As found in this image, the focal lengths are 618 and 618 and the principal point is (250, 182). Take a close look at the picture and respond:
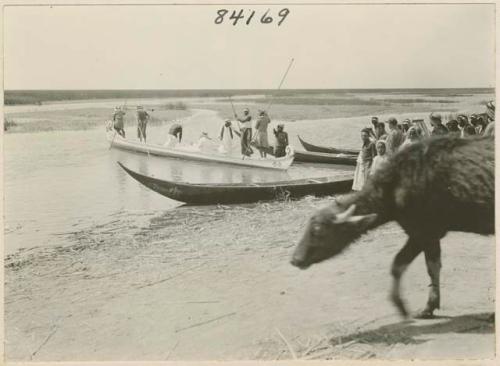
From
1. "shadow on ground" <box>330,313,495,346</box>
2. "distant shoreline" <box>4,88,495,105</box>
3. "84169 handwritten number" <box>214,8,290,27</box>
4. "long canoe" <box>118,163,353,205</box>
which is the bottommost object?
"shadow on ground" <box>330,313,495,346</box>

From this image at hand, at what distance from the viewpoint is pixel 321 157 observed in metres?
5.38

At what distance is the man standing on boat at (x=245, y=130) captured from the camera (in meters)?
5.26

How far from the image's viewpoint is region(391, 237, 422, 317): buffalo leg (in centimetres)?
480

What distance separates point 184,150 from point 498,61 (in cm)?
277

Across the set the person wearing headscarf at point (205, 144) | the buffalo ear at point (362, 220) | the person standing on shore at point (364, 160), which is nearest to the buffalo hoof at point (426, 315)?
the buffalo ear at point (362, 220)

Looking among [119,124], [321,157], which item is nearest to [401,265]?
[321,157]

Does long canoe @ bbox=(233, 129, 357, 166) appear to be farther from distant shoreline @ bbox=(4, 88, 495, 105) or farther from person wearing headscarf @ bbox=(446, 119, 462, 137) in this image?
person wearing headscarf @ bbox=(446, 119, 462, 137)

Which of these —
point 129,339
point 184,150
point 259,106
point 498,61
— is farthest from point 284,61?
point 129,339

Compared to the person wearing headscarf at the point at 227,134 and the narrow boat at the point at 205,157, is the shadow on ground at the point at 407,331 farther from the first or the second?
the person wearing headscarf at the point at 227,134

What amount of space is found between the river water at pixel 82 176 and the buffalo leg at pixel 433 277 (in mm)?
1009

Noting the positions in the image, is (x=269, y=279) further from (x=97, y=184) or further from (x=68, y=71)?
(x=68, y=71)

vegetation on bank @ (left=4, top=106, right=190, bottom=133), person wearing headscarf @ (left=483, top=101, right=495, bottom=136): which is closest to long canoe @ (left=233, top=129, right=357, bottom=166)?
vegetation on bank @ (left=4, top=106, right=190, bottom=133)

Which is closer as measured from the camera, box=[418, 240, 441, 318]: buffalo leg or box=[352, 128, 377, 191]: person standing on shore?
box=[418, 240, 441, 318]: buffalo leg

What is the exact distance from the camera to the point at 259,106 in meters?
5.30
